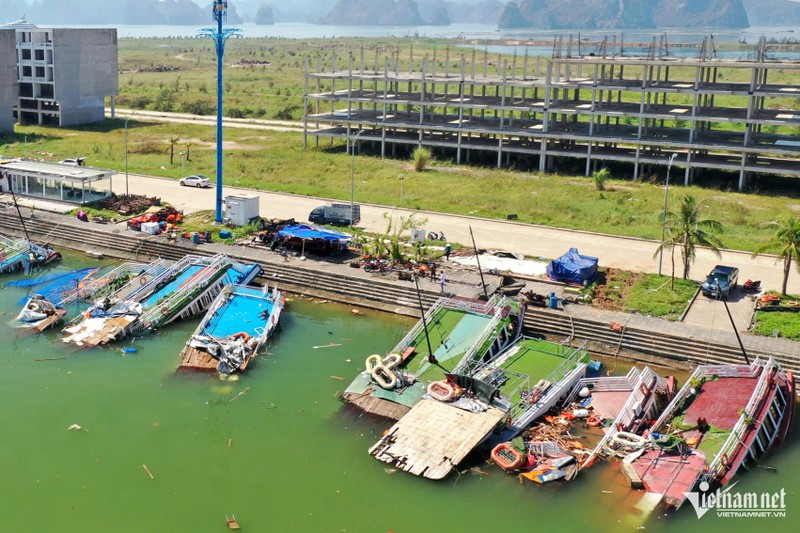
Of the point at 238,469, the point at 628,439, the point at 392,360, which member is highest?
the point at 392,360

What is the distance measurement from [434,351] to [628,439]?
8.82 meters

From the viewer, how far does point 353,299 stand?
141ft

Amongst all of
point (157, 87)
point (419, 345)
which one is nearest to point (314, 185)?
point (419, 345)

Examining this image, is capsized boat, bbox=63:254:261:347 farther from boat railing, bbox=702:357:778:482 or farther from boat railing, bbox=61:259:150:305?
boat railing, bbox=702:357:778:482

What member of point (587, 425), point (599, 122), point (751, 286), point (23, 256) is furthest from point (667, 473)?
point (599, 122)

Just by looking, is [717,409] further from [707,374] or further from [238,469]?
[238,469]

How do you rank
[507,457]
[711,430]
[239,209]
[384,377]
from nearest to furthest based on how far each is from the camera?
[507,457] → [711,430] → [384,377] → [239,209]

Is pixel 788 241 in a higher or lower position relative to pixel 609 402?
higher

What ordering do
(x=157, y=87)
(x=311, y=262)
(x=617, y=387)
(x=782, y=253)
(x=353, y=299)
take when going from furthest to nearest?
(x=157, y=87)
(x=311, y=262)
(x=353, y=299)
(x=782, y=253)
(x=617, y=387)

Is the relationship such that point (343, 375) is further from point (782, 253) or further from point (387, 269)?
point (782, 253)

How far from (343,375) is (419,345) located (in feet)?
10.7

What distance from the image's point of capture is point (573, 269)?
139ft

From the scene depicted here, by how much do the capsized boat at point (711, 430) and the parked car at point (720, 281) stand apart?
7969mm

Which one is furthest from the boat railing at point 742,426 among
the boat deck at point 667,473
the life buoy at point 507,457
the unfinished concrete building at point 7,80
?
the unfinished concrete building at point 7,80
